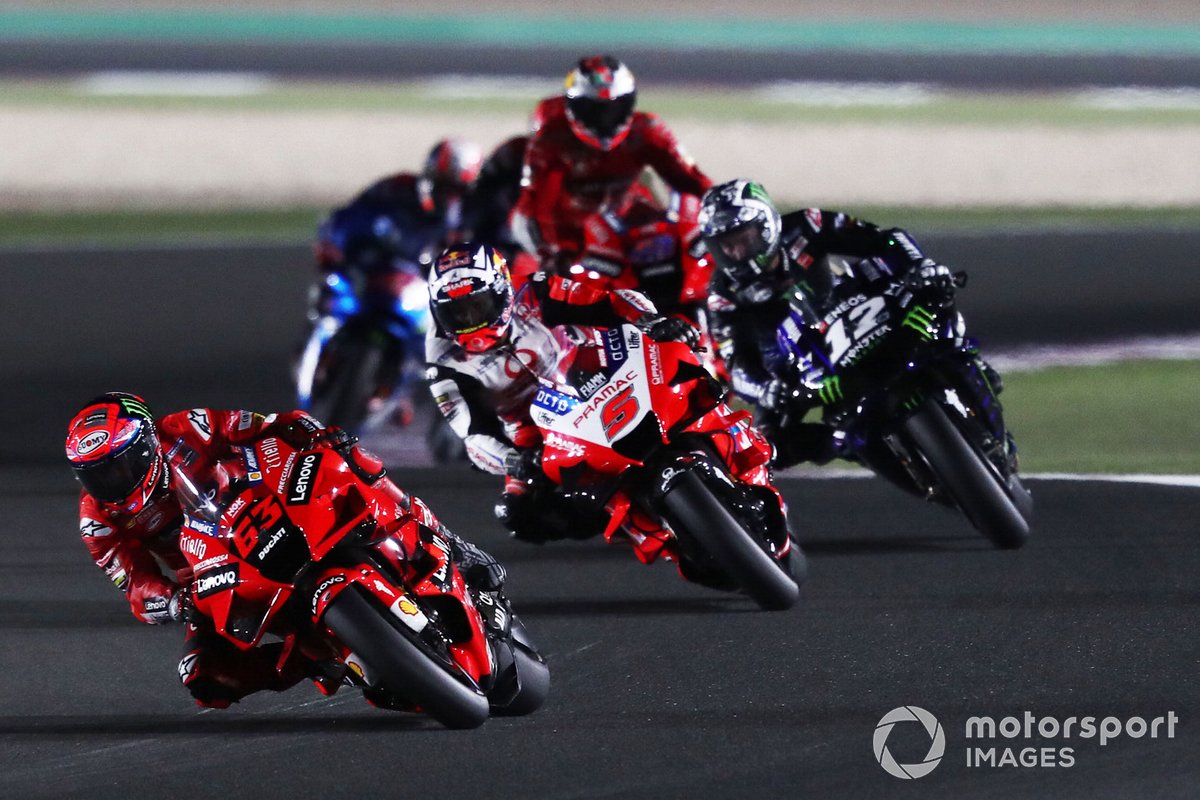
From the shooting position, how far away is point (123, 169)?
23.4 m

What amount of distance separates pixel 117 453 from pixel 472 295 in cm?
203

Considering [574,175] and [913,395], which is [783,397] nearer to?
[913,395]

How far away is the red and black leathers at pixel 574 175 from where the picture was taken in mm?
11945

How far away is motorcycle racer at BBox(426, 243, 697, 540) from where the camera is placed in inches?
316

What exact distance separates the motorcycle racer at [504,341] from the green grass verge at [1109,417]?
10.8 ft

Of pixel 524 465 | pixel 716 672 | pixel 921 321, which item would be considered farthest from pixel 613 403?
pixel 921 321

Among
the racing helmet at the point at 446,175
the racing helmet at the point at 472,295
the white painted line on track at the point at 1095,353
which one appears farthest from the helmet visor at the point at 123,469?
the white painted line on track at the point at 1095,353

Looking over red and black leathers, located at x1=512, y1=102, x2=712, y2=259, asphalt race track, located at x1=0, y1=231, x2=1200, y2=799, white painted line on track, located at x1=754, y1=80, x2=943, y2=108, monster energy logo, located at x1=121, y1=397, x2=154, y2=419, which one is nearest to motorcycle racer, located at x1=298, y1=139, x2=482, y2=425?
red and black leathers, located at x1=512, y1=102, x2=712, y2=259

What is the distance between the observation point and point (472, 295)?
8.03 meters

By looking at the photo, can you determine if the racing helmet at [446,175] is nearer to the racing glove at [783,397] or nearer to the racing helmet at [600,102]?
the racing helmet at [600,102]

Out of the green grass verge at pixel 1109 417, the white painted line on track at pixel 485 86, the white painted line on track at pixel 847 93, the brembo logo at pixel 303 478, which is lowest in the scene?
the white painted line on track at pixel 485 86

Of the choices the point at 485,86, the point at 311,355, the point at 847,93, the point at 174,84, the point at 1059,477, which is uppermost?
the point at 1059,477

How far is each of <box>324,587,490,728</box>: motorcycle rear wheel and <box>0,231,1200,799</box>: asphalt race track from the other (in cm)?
31

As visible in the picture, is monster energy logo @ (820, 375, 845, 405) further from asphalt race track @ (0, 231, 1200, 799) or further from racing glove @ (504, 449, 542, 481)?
racing glove @ (504, 449, 542, 481)
